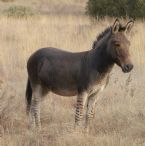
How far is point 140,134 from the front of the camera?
23.3ft

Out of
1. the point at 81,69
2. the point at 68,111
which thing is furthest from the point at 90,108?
the point at 68,111

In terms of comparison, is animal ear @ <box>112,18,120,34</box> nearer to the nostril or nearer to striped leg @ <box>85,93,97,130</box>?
the nostril

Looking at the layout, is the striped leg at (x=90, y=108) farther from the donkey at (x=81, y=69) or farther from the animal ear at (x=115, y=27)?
the animal ear at (x=115, y=27)

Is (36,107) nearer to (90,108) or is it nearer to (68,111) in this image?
(68,111)

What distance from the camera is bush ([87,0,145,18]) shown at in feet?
73.3

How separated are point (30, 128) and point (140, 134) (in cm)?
162

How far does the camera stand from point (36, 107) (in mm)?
7730

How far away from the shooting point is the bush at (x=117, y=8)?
2234 cm

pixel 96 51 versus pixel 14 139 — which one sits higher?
pixel 96 51

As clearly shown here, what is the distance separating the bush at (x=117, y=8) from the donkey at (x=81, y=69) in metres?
14.9

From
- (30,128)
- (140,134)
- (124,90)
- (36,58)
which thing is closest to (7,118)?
(30,128)

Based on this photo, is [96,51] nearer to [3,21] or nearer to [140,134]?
[140,134]

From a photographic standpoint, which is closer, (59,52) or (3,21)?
(59,52)

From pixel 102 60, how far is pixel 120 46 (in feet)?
1.33
